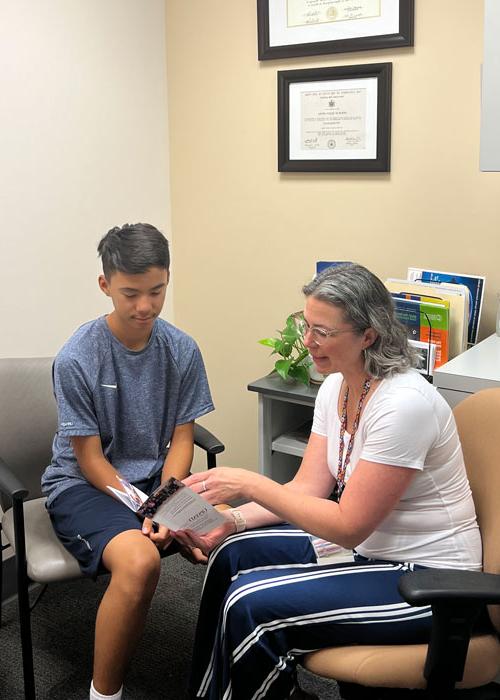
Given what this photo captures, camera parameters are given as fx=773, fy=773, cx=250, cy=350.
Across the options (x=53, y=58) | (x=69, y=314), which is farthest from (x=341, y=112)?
(x=69, y=314)

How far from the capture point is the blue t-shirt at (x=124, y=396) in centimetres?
204

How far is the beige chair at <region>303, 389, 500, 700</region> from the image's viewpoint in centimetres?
134

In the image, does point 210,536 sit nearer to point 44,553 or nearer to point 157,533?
point 157,533

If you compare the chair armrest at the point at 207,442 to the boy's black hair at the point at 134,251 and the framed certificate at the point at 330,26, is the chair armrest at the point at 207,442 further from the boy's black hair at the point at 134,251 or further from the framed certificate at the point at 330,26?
the framed certificate at the point at 330,26

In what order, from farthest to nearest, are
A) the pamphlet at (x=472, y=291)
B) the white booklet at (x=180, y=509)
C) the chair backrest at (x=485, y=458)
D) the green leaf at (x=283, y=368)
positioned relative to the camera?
the green leaf at (x=283, y=368) → the pamphlet at (x=472, y=291) → the white booklet at (x=180, y=509) → the chair backrest at (x=485, y=458)

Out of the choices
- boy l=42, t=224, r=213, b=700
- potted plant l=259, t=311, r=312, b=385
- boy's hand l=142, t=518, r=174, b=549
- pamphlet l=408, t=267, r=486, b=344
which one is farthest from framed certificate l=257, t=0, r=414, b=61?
boy's hand l=142, t=518, r=174, b=549

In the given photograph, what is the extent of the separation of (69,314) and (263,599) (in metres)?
1.55

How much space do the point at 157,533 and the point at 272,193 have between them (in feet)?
4.72

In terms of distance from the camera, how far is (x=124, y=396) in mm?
2113

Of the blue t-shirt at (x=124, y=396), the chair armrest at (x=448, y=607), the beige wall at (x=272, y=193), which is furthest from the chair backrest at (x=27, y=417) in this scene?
the chair armrest at (x=448, y=607)

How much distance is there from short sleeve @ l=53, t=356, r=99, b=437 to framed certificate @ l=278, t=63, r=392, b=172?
120 cm

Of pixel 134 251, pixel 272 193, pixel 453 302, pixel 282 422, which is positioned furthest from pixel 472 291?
pixel 134 251

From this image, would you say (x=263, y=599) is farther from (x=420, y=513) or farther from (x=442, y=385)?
(x=442, y=385)

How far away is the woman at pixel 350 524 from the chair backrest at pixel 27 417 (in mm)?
758
